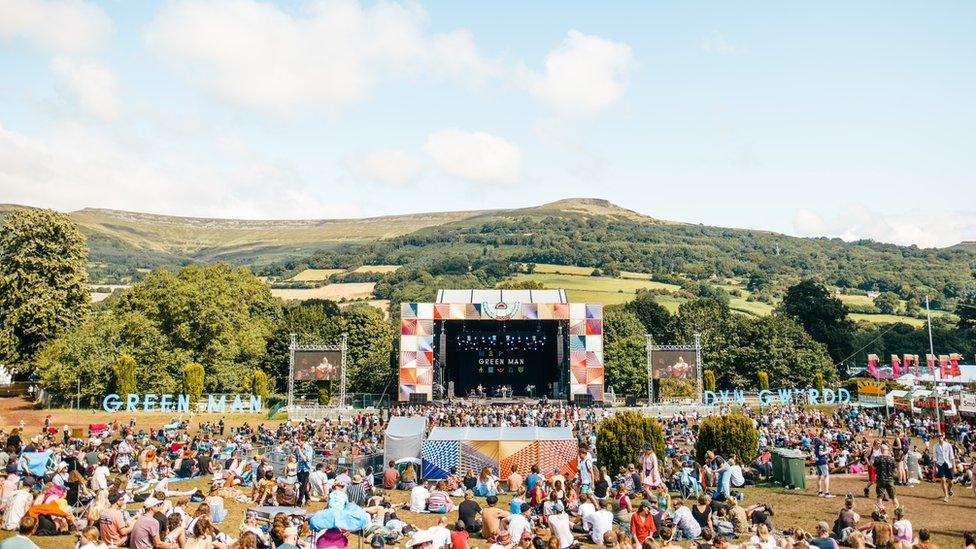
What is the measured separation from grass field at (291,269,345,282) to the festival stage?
278ft

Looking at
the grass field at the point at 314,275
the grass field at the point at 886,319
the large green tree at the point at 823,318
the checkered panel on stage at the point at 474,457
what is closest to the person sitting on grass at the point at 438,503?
the checkered panel on stage at the point at 474,457

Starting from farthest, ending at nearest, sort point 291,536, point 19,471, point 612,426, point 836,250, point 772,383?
1. point 836,250
2. point 772,383
3. point 612,426
4. point 19,471
5. point 291,536

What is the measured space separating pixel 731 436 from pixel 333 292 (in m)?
98.2

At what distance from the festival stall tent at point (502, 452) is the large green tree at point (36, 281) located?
34.0 m

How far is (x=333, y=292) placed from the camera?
372 ft

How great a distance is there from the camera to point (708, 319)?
203 feet

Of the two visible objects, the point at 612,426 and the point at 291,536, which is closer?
the point at 291,536

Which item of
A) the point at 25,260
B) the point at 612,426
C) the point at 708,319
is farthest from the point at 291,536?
the point at 708,319

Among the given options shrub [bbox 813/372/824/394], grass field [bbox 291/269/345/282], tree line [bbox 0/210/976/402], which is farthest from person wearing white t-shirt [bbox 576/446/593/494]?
grass field [bbox 291/269/345/282]

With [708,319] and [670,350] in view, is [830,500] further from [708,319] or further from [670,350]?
[708,319]

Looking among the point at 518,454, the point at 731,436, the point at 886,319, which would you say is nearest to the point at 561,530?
the point at 518,454

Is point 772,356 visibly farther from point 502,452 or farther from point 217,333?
point 502,452

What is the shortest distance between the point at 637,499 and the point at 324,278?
383 ft

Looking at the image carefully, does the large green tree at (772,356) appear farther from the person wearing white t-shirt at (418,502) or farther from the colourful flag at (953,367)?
the person wearing white t-shirt at (418,502)
